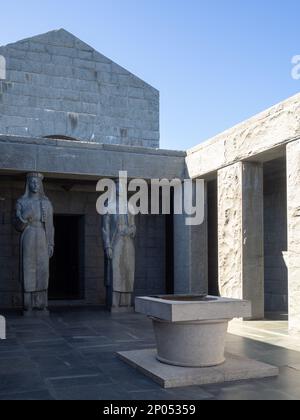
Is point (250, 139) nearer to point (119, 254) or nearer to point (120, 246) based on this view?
point (120, 246)

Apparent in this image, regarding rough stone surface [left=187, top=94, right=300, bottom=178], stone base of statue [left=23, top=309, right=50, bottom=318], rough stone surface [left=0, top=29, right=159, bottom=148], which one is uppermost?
rough stone surface [left=0, top=29, right=159, bottom=148]

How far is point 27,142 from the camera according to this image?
33.1 feet

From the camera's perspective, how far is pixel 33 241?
1016cm

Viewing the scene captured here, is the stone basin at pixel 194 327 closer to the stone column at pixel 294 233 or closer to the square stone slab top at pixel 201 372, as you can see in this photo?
the square stone slab top at pixel 201 372

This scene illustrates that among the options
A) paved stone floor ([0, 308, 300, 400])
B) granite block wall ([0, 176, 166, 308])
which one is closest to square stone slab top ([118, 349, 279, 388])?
paved stone floor ([0, 308, 300, 400])

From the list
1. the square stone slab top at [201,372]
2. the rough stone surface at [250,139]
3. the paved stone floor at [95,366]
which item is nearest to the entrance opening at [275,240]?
the rough stone surface at [250,139]

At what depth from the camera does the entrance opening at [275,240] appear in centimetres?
1149

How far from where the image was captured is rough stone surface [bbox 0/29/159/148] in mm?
14031

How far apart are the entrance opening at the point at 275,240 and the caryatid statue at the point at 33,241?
15.6 feet

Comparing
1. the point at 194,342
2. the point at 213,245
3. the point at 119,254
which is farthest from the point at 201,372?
the point at 213,245

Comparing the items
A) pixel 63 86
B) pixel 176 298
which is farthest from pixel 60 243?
pixel 176 298

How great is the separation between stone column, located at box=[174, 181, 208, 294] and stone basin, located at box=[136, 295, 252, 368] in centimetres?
547

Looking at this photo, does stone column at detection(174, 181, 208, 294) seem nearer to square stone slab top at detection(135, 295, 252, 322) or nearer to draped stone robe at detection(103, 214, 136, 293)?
draped stone robe at detection(103, 214, 136, 293)

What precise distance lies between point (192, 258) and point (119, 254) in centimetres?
154
